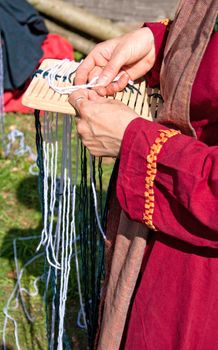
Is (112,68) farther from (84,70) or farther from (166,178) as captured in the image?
(166,178)

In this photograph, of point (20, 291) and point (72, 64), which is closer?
point (72, 64)

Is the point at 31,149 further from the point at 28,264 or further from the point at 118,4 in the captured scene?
the point at 118,4

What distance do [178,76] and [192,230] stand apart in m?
0.29

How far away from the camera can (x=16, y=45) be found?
12.8ft

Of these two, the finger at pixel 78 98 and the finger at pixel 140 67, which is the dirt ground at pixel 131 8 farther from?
the finger at pixel 78 98

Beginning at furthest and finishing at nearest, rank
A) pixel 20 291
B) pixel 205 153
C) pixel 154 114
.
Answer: pixel 20 291 < pixel 154 114 < pixel 205 153

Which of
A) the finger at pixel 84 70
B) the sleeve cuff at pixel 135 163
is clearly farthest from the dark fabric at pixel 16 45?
the sleeve cuff at pixel 135 163

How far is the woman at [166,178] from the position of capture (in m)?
1.08

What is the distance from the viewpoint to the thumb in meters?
1.30

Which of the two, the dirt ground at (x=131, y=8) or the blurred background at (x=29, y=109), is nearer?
the blurred background at (x=29, y=109)

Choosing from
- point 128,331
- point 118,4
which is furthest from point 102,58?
point 118,4

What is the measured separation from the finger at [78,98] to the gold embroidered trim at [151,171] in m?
0.17

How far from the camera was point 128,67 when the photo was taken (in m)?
1.39

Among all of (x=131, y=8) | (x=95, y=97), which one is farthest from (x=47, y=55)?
(x=95, y=97)
